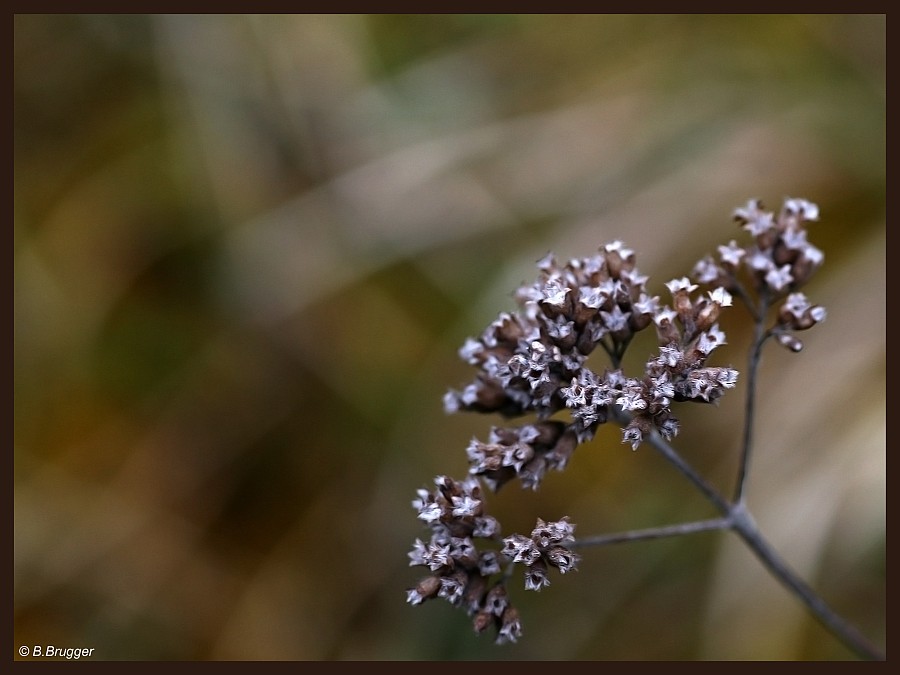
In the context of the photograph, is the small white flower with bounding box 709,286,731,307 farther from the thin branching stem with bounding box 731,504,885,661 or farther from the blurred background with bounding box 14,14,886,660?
the blurred background with bounding box 14,14,886,660

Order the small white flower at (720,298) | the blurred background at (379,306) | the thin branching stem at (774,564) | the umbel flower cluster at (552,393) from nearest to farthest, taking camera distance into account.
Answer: the umbel flower cluster at (552,393), the small white flower at (720,298), the thin branching stem at (774,564), the blurred background at (379,306)

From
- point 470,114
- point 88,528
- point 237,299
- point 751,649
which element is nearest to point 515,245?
point 470,114

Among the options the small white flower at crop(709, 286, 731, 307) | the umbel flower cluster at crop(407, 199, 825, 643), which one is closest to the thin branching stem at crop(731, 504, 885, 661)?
the umbel flower cluster at crop(407, 199, 825, 643)

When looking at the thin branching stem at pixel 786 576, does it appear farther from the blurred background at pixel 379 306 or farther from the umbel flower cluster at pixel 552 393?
the blurred background at pixel 379 306

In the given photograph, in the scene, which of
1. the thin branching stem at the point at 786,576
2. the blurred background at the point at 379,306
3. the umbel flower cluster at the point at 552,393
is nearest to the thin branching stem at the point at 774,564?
the thin branching stem at the point at 786,576

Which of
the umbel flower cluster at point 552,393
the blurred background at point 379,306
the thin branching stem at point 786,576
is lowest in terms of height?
the thin branching stem at point 786,576
